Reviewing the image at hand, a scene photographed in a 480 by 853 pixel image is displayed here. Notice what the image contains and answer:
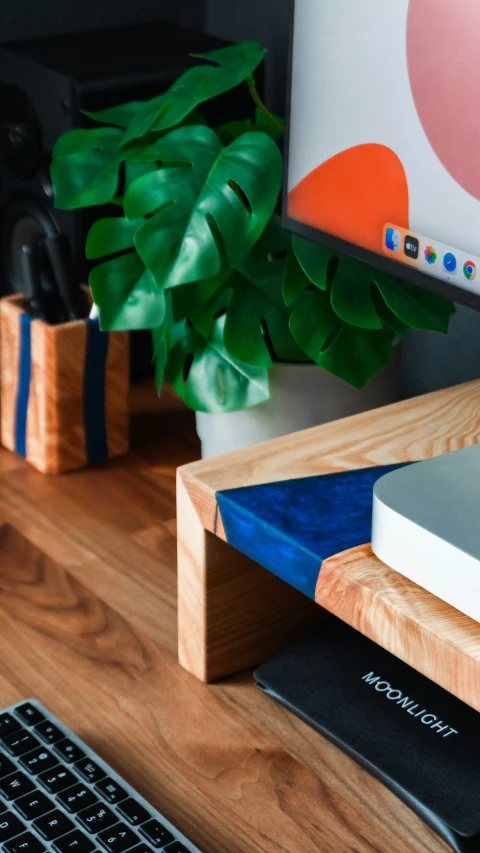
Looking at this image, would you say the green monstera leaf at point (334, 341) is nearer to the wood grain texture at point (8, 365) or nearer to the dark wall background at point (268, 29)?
the wood grain texture at point (8, 365)

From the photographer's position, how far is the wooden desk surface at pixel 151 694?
0.60 metres

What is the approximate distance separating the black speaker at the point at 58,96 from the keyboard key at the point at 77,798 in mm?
561

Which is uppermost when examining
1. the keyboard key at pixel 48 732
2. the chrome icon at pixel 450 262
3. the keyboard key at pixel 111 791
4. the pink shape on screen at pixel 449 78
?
the pink shape on screen at pixel 449 78

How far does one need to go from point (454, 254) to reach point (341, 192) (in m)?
0.09

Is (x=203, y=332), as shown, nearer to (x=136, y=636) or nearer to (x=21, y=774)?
(x=136, y=636)

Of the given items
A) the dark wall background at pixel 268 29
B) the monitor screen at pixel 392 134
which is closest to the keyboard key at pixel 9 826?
the monitor screen at pixel 392 134

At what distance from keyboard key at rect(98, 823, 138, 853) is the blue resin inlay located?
0.49 feet

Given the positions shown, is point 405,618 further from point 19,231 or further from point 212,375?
point 19,231

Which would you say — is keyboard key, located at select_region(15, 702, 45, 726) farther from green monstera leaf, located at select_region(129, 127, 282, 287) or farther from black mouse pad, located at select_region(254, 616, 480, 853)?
green monstera leaf, located at select_region(129, 127, 282, 287)

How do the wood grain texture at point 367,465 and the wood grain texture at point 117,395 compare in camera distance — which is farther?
the wood grain texture at point 117,395

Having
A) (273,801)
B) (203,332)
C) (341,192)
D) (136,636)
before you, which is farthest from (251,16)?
(273,801)

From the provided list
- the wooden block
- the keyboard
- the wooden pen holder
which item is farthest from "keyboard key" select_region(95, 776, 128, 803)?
the wooden pen holder

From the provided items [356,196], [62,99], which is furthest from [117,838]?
[62,99]

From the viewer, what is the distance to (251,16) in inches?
45.1
